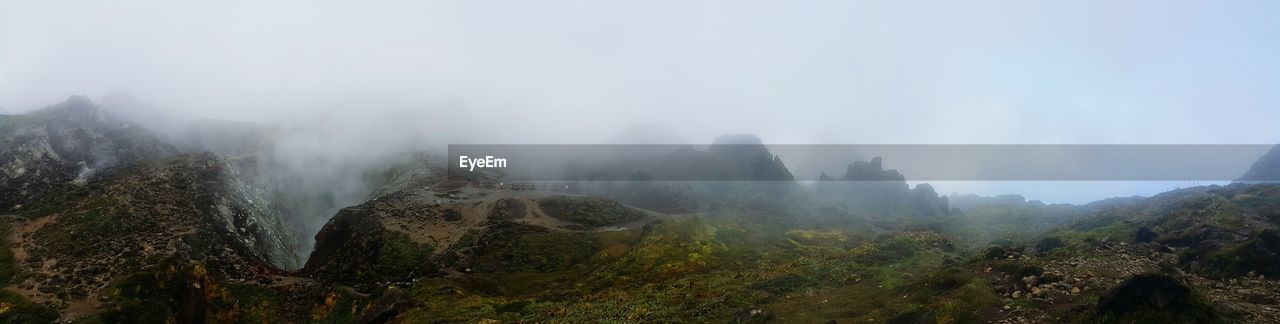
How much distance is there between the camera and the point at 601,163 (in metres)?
158

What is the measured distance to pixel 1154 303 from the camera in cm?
2359

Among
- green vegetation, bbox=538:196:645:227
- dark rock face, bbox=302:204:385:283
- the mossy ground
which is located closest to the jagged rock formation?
the mossy ground

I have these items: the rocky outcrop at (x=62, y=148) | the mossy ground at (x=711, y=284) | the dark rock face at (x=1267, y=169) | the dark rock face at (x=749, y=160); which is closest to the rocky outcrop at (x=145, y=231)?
the rocky outcrop at (x=62, y=148)

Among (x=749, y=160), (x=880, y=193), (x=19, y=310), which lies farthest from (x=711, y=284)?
(x=880, y=193)

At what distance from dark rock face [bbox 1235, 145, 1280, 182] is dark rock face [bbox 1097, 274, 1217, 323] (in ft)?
277

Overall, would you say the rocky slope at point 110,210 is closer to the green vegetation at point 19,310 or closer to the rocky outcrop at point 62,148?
the rocky outcrop at point 62,148

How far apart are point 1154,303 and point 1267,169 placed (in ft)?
300

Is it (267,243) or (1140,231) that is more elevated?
(1140,231)

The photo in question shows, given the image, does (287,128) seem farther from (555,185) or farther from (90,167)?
(555,185)

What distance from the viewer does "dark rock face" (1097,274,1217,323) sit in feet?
74.9

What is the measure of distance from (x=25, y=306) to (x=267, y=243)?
3820 centimetres

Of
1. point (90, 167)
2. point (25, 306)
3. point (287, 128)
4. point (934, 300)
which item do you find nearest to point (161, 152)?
point (90, 167)

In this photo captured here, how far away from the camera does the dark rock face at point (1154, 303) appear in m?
22.8

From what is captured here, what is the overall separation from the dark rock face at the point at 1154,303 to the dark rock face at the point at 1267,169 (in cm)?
8445
